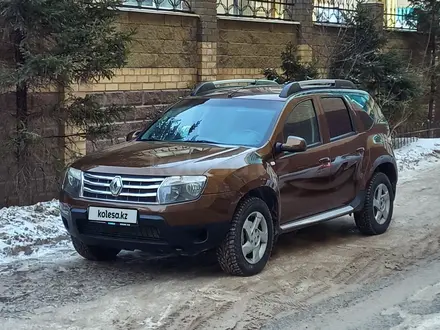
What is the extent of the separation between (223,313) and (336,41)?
491 inches

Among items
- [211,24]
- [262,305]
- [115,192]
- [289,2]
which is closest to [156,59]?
Answer: [211,24]

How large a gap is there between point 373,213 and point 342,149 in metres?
0.97

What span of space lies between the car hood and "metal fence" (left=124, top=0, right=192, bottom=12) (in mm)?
5613

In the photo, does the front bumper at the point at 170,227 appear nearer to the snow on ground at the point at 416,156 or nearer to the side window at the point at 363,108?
the side window at the point at 363,108

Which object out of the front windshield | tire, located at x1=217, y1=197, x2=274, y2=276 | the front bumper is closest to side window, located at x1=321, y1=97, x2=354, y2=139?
the front windshield

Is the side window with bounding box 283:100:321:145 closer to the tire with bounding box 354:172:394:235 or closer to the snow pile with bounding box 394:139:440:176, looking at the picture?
the tire with bounding box 354:172:394:235

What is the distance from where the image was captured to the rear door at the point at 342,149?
8.10 metres

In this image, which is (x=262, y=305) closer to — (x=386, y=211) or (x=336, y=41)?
(x=386, y=211)

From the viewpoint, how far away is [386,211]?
899 centimetres

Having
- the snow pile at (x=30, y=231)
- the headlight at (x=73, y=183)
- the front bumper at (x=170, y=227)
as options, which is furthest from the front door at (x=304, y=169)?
the snow pile at (x=30, y=231)

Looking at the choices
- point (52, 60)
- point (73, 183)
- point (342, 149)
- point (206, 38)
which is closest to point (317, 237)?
point (342, 149)

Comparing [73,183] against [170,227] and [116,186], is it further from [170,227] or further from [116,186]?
[170,227]

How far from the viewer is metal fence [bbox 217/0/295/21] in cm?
1495

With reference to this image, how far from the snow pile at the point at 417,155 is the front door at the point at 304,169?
6.57m
